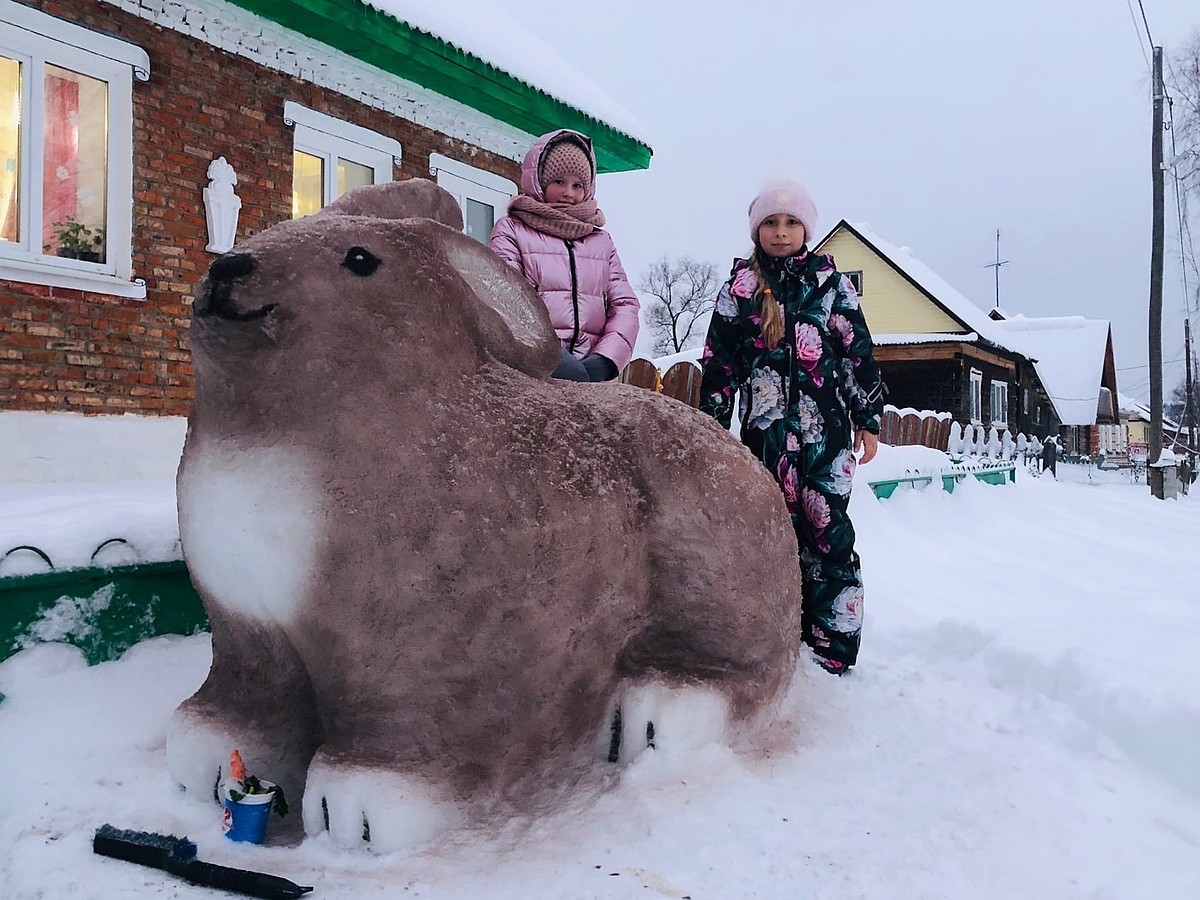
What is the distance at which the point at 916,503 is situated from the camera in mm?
6625

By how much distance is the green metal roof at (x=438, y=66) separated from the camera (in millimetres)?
5062

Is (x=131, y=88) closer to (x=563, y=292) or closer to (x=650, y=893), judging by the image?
(x=563, y=292)

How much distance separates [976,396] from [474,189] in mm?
16317

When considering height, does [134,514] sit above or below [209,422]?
below

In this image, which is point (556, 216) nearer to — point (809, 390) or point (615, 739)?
point (809, 390)

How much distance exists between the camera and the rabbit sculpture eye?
5.58 ft

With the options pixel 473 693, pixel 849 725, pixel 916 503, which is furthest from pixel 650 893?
pixel 916 503

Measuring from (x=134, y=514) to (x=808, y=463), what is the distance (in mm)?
2044

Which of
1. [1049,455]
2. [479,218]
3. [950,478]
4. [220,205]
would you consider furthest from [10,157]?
[1049,455]

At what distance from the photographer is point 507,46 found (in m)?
6.62

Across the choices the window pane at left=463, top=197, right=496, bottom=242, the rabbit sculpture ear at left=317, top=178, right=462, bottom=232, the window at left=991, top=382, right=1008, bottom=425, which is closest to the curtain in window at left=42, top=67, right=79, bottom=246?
the window pane at left=463, top=197, right=496, bottom=242

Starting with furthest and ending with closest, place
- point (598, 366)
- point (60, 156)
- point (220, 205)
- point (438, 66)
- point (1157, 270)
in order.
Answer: point (1157, 270)
point (438, 66)
point (220, 205)
point (60, 156)
point (598, 366)

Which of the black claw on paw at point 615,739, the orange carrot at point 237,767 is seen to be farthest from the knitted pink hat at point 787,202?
the orange carrot at point 237,767

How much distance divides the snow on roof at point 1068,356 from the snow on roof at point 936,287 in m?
4.21
